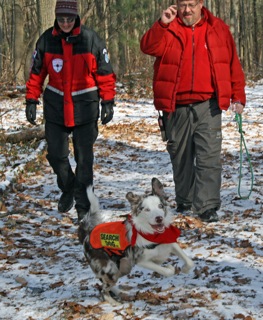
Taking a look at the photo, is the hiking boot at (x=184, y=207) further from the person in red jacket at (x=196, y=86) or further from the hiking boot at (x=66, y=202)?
the hiking boot at (x=66, y=202)

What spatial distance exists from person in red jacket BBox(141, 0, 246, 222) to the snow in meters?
0.64

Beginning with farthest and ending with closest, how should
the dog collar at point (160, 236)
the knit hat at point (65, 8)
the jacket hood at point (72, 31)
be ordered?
the jacket hood at point (72, 31)
the knit hat at point (65, 8)
the dog collar at point (160, 236)

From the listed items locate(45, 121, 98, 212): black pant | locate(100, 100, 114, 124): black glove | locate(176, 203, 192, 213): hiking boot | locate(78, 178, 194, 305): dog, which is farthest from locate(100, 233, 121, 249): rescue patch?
locate(176, 203, 192, 213): hiking boot

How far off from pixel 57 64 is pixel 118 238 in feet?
9.53

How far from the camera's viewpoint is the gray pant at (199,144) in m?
6.23

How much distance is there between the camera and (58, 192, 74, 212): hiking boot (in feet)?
22.8

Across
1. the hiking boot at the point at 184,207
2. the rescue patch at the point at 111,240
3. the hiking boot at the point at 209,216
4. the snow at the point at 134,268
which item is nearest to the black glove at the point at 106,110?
the snow at the point at 134,268

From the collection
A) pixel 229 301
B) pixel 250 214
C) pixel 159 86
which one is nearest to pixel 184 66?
pixel 159 86

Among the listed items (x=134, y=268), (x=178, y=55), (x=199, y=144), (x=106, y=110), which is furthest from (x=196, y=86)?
(x=134, y=268)

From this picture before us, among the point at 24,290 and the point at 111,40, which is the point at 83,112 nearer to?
the point at 24,290

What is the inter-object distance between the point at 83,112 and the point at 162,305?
2961 millimetres

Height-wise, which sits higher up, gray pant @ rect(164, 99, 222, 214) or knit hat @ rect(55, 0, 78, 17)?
knit hat @ rect(55, 0, 78, 17)

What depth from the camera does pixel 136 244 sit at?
4.07m

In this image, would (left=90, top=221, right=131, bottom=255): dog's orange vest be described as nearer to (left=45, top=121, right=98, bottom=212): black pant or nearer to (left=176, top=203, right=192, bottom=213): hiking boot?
(left=45, top=121, right=98, bottom=212): black pant
